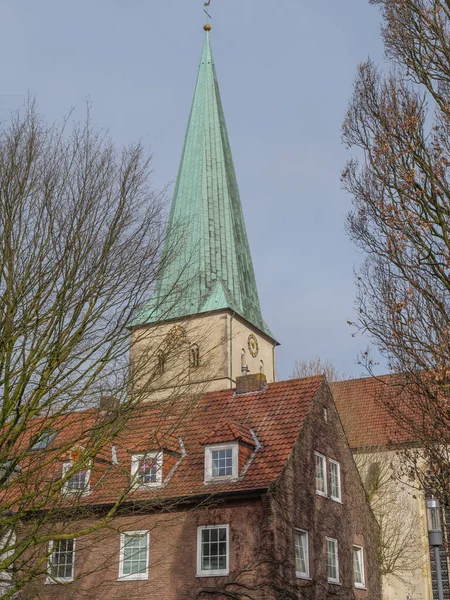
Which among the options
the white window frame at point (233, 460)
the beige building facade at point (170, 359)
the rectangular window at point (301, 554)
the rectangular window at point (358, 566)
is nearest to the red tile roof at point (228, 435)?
the white window frame at point (233, 460)

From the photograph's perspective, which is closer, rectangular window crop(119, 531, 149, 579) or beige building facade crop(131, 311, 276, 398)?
beige building facade crop(131, 311, 276, 398)

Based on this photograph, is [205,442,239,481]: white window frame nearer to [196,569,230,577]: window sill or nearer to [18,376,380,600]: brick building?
[18,376,380,600]: brick building

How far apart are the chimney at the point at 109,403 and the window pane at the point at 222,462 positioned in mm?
9736

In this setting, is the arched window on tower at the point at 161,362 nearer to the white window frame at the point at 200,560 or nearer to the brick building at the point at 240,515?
the brick building at the point at 240,515

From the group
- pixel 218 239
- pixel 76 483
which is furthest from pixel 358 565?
pixel 218 239

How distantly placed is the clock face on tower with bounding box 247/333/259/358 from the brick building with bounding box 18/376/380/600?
94.1 feet

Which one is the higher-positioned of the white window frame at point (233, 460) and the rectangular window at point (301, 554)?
the white window frame at point (233, 460)

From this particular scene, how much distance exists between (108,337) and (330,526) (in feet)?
44.8

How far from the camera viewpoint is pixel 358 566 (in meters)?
27.5

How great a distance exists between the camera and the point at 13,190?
45.9ft

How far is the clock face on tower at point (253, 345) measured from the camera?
5609 cm

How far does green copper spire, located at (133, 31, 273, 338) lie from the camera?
179 ft

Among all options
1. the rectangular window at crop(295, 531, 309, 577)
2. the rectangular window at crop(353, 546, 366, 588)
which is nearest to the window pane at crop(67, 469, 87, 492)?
the rectangular window at crop(295, 531, 309, 577)

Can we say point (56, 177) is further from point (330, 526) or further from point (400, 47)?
point (330, 526)
